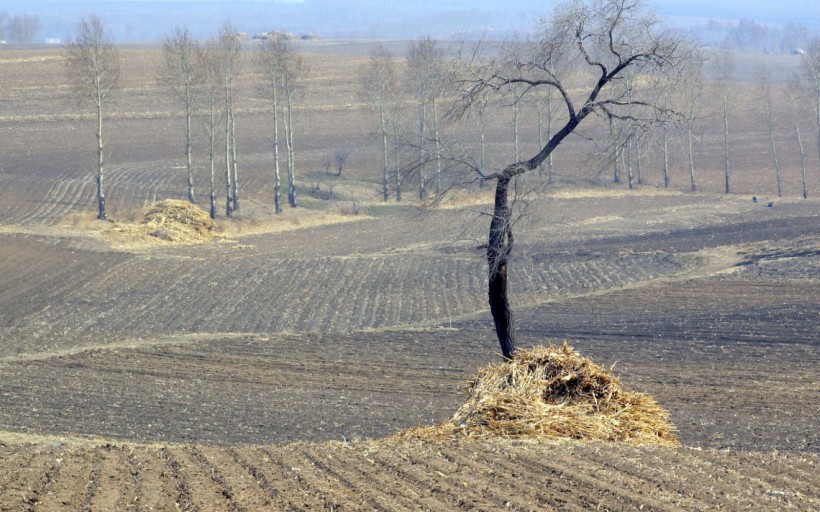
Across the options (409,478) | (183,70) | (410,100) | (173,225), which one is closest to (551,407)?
(409,478)

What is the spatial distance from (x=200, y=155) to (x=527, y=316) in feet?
143

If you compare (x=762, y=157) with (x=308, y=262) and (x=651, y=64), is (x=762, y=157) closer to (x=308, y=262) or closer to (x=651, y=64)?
(x=308, y=262)

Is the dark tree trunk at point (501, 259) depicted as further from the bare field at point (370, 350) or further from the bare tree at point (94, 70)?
the bare tree at point (94, 70)

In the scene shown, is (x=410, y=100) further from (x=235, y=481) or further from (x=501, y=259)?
(x=235, y=481)

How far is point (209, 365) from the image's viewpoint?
69.3 ft

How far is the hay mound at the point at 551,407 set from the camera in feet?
39.0

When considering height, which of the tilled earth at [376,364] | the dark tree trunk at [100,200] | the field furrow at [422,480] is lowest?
the tilled earth at [376,364]

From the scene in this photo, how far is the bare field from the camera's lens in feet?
31.5

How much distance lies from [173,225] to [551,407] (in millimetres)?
31547

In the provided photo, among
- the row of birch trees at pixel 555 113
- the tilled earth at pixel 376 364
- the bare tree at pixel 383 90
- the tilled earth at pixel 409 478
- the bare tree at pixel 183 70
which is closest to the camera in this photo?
the tilled earth at pixel 409 478

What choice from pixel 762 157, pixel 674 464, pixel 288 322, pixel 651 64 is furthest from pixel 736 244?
pixel 762 157

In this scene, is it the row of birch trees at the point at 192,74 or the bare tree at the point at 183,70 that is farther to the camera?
the bare tree at the point at 183,70

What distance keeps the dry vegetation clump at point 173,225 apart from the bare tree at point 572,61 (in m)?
26.4

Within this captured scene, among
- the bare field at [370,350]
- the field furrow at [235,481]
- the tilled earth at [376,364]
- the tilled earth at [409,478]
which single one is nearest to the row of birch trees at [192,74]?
the bare field at [370,350]
